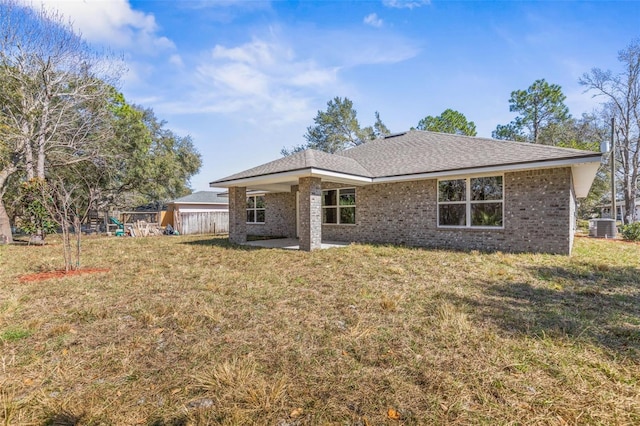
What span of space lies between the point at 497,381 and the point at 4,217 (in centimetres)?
2091

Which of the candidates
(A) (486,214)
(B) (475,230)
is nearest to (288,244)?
(B) (475,230)

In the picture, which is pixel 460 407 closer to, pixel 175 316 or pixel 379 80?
Result: pixel 175 316

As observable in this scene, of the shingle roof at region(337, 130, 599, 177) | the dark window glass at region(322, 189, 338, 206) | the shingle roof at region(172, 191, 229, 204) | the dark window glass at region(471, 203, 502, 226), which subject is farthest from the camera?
the shingle roof at region(172, 191, 229, 204)

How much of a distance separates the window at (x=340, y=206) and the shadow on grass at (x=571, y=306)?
7437 mm

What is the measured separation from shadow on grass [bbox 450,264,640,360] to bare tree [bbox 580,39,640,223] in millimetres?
26583

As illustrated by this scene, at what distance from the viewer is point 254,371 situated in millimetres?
2926

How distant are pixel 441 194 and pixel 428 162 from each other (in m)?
1.37

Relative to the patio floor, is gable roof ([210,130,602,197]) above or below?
above

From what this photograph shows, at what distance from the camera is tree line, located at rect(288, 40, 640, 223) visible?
25938 millimetres

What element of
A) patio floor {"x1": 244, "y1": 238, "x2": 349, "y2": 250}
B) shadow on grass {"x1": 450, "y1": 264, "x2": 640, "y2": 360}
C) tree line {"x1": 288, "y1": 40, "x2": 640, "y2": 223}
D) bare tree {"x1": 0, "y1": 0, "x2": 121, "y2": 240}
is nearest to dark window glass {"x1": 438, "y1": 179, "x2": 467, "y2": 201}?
patio floor {"x1": 244, "y1": 238, "x2": 349, "y2": 250}

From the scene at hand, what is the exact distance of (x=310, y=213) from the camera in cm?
1067

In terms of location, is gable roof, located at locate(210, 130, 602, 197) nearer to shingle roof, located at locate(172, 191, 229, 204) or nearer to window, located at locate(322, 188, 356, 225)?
window, located at locate(322, 188, 356, 225)

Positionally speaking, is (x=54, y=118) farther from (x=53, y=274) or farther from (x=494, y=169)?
(x=494, y=169)

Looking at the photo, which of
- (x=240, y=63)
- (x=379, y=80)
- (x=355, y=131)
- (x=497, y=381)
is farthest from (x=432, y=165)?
(x=355, y=131)
